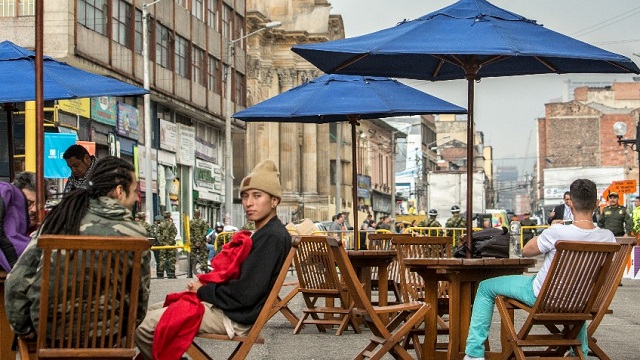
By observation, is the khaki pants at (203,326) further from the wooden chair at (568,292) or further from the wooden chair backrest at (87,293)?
the wooden chair at (568,292)

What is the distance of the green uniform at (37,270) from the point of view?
20.8 feet

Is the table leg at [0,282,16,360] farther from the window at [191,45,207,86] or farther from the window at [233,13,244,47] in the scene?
the window at [233,13,244,47]

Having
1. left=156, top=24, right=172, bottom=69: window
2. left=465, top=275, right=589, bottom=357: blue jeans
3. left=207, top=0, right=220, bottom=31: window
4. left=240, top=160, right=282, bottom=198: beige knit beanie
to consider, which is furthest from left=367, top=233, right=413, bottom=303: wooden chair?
left=207, top=0, right=220, bottom=31: window

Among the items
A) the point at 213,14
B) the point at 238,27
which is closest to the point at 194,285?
the point at 213,14

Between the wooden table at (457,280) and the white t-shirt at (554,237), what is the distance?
1.20 feet

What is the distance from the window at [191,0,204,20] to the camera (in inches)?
2098

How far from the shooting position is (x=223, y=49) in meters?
59.0

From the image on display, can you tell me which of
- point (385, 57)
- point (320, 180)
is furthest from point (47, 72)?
point (320, 180)

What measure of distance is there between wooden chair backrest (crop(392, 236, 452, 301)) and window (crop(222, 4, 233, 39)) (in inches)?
1895

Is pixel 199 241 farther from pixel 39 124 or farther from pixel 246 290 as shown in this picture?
pixel 246 290

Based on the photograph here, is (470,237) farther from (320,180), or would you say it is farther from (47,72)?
(320,180)

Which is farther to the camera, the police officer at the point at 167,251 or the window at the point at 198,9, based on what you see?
the window at the point at 198,9

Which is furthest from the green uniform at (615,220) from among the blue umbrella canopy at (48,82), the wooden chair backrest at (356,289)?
the wooden chair backrest at (356,289)

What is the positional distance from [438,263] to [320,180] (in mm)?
76959
